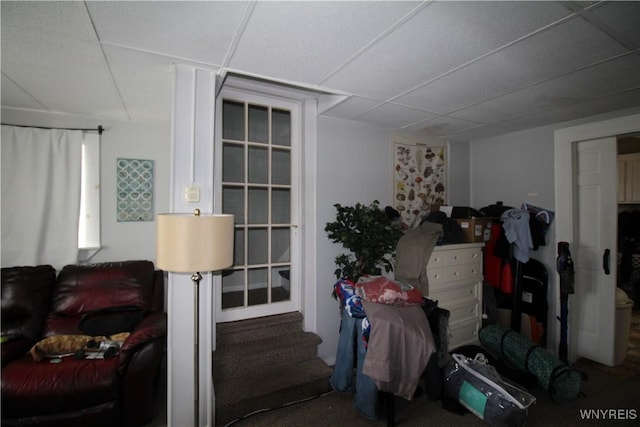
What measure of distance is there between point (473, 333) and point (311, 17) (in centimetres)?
320

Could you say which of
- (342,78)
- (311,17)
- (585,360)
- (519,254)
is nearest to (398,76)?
(342,78)

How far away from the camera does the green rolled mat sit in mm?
2088

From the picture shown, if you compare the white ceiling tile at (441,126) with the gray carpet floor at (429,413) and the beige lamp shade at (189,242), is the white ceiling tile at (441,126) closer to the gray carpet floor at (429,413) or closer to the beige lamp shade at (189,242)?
the beige lamp shade at (189,242)

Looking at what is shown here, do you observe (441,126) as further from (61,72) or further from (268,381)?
(61,72)

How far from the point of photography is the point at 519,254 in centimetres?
278

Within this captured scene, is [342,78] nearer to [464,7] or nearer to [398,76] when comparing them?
[398,76]

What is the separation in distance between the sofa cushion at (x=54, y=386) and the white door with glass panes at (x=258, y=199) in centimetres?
79

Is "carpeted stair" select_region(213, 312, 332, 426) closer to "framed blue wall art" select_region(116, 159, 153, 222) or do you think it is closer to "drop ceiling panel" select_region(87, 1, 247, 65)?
"framed blue wall art" select_region(116, 159, 153, 222)

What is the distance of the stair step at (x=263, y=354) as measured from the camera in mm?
2049

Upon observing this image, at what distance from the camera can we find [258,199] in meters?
2.47

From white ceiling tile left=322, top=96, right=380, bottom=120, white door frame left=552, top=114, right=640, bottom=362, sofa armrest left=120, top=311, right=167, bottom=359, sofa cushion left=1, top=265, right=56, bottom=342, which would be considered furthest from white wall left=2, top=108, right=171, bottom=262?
white door frame left=552, top=114, right=640, bottom=362

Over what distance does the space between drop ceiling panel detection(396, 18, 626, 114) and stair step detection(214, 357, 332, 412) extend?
7.44ft

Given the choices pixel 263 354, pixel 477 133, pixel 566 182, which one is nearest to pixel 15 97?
pixel 263 354

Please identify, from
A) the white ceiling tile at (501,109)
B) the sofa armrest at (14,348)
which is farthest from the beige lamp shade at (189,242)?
the white ceiling tile at (501,109)
